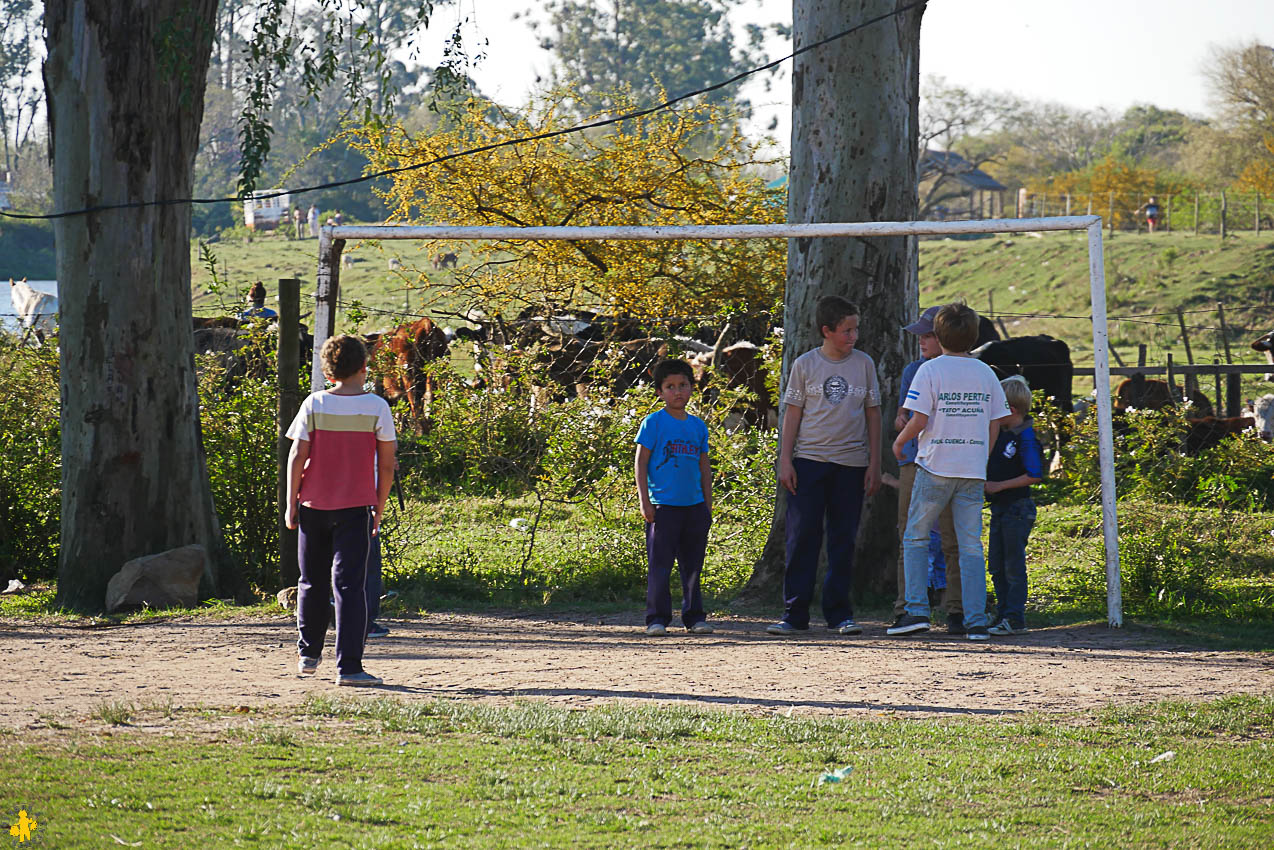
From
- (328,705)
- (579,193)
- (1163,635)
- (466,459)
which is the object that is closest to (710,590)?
(466,459)

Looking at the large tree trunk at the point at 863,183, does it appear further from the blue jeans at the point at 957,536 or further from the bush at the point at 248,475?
the bush at the point at 248,475

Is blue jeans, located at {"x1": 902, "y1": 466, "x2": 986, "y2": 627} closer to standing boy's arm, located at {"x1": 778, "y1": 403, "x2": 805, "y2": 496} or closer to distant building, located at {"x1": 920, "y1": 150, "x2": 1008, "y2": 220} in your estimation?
Answer: standing boy's arm, located at {"x1": 778, "y1": 403, "x2": 805, "y2": 496}

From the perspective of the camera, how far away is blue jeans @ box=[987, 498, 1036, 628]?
300 inches

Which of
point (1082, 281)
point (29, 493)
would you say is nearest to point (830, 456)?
point (29, 493)

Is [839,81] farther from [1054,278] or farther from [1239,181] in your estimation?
→ [1239,181]

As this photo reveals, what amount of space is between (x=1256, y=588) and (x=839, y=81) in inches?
159

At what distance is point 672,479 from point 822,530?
87 cm

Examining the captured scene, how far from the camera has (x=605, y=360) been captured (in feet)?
41.5

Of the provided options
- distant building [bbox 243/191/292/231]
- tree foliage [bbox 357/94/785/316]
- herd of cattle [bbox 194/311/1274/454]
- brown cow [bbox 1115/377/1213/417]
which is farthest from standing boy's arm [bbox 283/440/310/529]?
distant building [bbox 243/191/292/231]

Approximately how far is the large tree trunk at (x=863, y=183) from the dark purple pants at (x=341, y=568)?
10.5 ft

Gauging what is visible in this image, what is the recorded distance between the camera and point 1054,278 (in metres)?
46.3

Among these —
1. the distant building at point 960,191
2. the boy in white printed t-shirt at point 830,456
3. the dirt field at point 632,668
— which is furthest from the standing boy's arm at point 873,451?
the distant building at point 960,191

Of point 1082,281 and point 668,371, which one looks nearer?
point 668,371

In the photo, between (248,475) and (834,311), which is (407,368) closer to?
(248,475)
